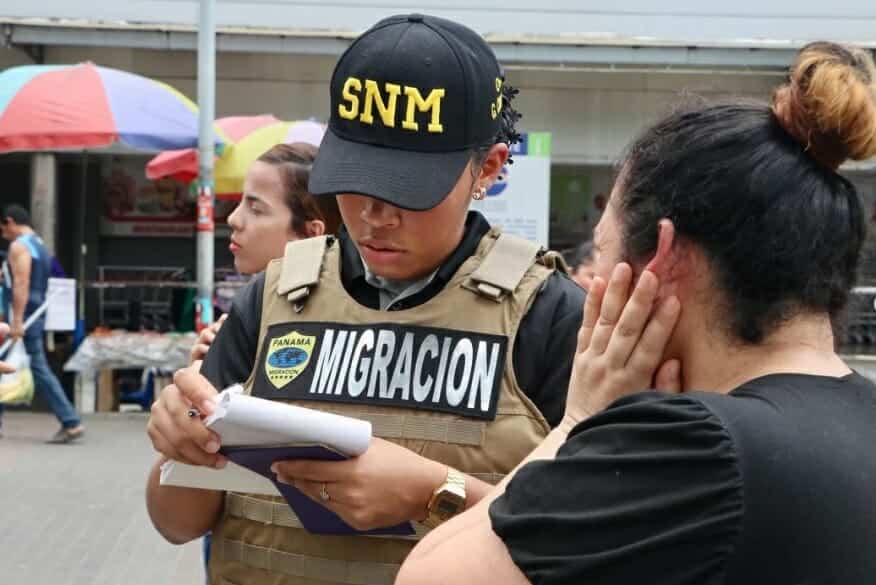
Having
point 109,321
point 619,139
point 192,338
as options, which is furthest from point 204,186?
point 619,139

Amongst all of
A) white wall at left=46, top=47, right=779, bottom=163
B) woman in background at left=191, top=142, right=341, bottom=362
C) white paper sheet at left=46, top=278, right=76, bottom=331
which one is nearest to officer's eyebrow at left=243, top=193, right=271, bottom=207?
woman in background at left=191, top=142, right=341, bottom=362

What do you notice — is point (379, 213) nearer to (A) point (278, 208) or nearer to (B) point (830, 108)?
(B) point (830, 108)

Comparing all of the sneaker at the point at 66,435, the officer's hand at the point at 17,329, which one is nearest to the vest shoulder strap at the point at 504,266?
the officer's hand at the point at 17,329

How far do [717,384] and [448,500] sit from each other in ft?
1.68

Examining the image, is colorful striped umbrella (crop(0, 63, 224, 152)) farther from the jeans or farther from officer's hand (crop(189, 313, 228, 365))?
officer's hand (crop(189, 313, 228, 365))

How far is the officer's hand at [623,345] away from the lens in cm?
134

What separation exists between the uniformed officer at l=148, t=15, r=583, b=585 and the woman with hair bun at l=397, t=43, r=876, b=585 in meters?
0.34

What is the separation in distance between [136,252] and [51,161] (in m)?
2.85

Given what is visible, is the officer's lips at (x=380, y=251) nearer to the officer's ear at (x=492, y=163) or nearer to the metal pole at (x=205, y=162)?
the officer's ear at (x=492, y=163)

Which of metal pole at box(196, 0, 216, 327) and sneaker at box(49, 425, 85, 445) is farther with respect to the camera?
sneaker at box(49, 425, 85, 445)

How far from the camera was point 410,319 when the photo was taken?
1.85 m

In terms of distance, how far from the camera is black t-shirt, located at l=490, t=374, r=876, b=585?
110 cm

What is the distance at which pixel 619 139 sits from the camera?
40.0 feet

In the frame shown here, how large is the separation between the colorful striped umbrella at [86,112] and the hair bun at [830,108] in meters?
7.45
